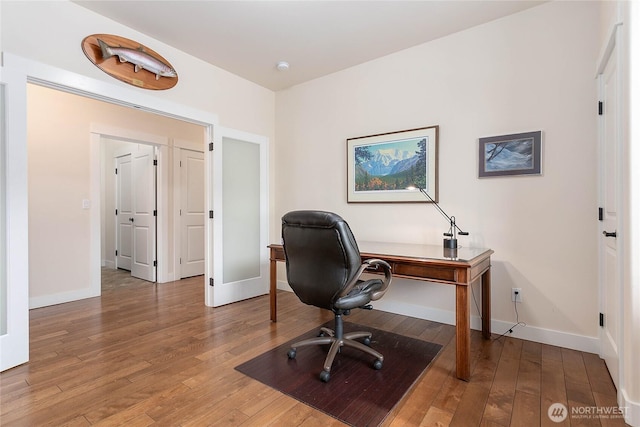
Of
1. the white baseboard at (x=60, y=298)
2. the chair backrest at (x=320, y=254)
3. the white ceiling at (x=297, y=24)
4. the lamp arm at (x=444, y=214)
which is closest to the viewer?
the chair backrest at (x=320, y=254)

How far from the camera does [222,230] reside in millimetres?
3480

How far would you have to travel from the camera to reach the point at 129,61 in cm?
261

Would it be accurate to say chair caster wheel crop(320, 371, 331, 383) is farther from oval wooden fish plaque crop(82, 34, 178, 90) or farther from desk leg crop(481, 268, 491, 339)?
oval wooden fish plaque crop(82, 34, 178, 90)

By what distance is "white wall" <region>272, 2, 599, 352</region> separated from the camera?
88.6 inches

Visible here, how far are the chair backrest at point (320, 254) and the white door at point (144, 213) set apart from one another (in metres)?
3.45

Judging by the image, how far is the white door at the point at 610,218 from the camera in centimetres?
163

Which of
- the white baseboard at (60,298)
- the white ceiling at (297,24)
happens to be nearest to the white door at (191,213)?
the white baseboard at (60,298)

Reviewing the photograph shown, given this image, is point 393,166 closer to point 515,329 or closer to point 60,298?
point 515,329

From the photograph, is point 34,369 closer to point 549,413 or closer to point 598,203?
point 549,413

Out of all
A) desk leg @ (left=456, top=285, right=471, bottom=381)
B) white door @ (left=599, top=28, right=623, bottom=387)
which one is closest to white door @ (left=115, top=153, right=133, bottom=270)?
desk leg @ (left=456, top=285, right=471, bottom=381)

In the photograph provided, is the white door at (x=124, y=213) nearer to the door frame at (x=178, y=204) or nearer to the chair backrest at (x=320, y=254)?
the door frame at (x=178, y=204)

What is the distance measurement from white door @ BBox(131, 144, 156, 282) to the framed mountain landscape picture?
3.17 metres

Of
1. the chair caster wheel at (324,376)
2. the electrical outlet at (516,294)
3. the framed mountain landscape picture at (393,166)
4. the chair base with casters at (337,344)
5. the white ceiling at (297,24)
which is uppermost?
the white ceiling at (297,24)

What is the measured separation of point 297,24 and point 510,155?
2.15 metres
